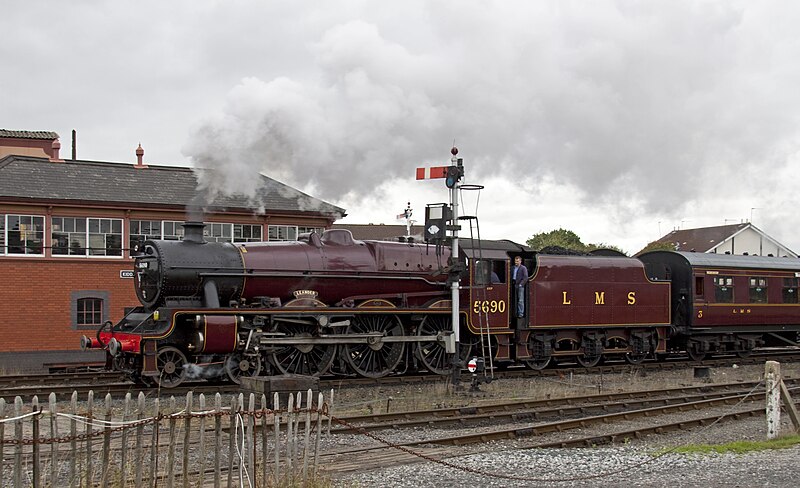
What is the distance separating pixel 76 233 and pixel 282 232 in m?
6.24

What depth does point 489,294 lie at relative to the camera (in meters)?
17.5

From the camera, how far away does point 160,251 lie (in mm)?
13875

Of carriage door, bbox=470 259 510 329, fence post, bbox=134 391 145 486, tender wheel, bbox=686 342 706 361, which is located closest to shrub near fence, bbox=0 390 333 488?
fence post, bbox=134 391 145 486

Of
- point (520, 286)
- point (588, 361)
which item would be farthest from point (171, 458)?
point (588, 361)

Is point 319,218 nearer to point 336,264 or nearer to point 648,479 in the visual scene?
point 336,264

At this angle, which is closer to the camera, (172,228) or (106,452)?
(106,452)

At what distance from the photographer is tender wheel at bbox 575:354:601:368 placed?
63.7 feet

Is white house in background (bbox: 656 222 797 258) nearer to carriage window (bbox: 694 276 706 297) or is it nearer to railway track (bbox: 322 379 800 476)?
carriage window (bbox: 694 276 706 297)

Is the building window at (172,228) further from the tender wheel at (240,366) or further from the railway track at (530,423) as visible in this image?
the railway track at (530,423)

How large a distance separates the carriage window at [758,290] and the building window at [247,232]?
14.8 meters

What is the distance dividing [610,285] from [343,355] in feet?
24.9

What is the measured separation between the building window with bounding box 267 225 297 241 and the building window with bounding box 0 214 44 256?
6772 mm

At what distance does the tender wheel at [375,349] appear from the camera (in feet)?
50.9

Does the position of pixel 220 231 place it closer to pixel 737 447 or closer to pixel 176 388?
pixel 176 388
